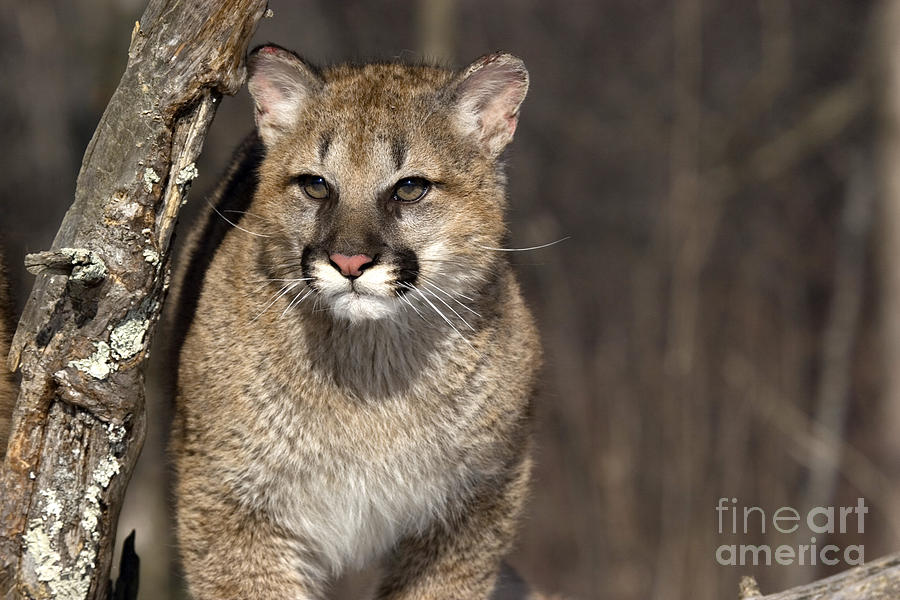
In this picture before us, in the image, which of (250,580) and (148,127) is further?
(250,580)

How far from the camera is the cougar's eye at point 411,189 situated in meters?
4.49

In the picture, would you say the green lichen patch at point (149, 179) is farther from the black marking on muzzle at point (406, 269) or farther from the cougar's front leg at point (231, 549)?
the cougar's front leg at point (231, 549)

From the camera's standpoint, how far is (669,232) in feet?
31.9

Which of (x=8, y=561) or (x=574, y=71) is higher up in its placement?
(x=574, y=71)

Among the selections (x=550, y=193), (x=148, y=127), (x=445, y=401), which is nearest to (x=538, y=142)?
(x=550, y=193)

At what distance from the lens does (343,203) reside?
4.40 m

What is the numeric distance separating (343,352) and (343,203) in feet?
2.16

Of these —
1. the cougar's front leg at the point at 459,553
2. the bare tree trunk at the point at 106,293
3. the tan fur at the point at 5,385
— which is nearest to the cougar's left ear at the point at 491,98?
the bare tree trunk at the point at 106,293

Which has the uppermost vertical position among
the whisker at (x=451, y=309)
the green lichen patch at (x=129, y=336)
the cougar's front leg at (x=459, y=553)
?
the whisker at (x=451, y=309)

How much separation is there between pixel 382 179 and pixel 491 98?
2.15ft

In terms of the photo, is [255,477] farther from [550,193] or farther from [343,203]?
[550,193]

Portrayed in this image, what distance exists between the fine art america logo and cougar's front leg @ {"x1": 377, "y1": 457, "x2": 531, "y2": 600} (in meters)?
3.88

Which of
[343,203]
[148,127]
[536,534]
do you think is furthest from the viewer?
[536,534]

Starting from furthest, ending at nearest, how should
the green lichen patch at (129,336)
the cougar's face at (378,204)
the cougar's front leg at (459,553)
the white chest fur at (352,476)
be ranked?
the cougar's front leg at (459,553) < the white chest fur at (352,476) < the cougar's face at (378,204) < the green lichen patch at (129,336)
